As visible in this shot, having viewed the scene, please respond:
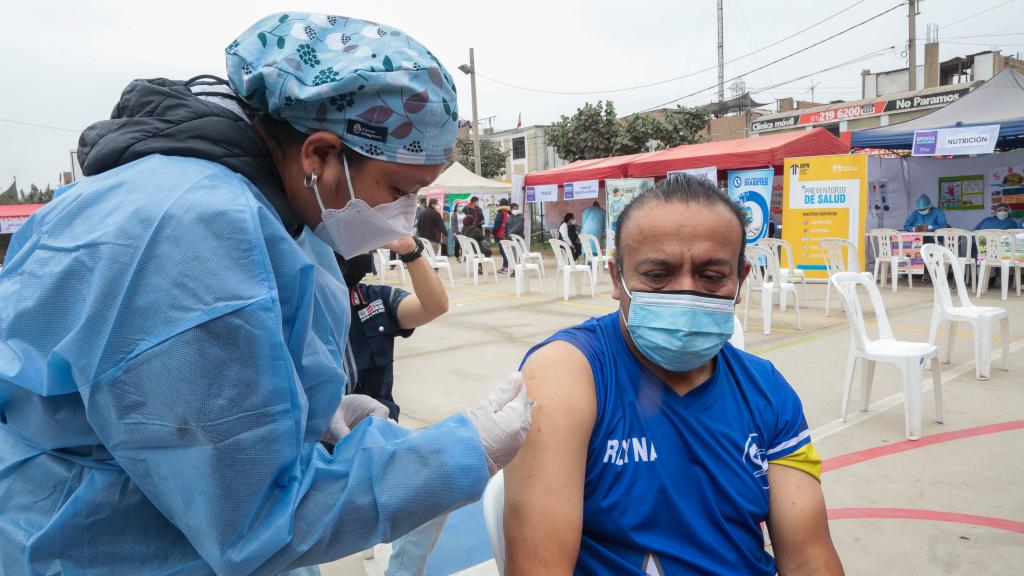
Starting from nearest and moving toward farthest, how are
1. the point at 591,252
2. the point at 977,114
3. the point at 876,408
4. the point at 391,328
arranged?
the point at 391,328, the point at 876,408, the point at 977,114, the point at 591,252

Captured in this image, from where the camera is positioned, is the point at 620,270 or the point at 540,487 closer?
the point at 540,487

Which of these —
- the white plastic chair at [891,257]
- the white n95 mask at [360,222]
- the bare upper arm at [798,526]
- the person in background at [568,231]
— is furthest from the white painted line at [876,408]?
the person in background at [568,231]

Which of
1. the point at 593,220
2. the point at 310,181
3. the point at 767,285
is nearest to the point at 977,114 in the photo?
the point at 767,285

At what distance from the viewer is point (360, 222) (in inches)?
44.6

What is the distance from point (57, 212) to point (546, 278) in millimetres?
12482

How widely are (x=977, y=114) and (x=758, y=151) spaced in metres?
3.66

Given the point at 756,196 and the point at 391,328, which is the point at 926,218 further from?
the point at 391,328

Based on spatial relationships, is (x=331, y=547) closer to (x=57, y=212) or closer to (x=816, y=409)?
(x=57, y=212)

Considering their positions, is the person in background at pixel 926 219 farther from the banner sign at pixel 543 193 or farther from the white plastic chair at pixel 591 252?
the banner sign at pixel 543 193

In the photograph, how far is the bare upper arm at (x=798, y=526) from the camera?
58.4 inches

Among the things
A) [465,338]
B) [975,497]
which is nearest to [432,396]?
[465,338]

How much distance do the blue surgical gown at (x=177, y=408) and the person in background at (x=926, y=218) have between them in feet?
41.7

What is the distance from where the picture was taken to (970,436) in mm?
3873

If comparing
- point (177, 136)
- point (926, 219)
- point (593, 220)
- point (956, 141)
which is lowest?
point (926, 219)
